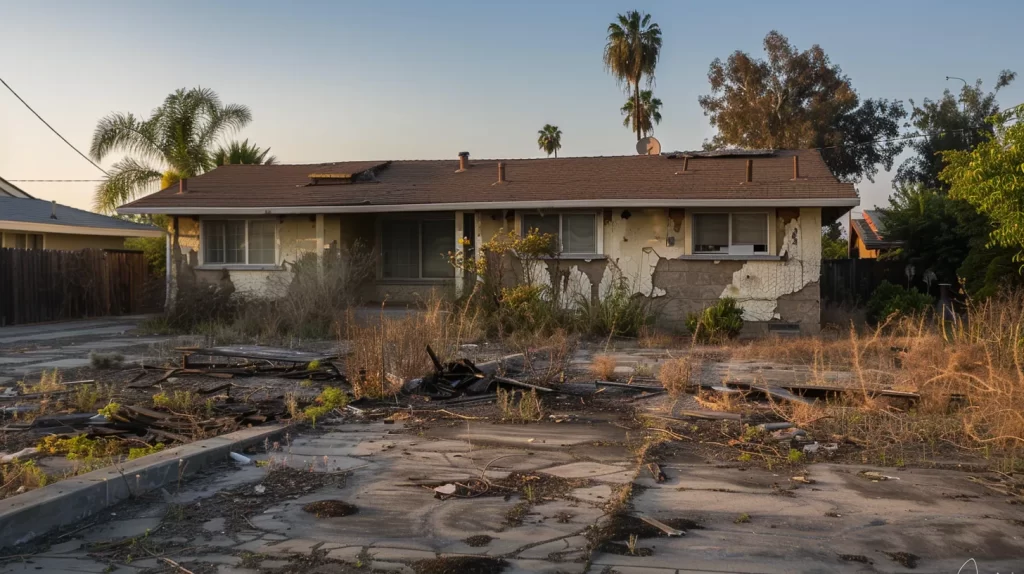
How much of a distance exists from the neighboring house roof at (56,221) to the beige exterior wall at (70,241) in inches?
18.9

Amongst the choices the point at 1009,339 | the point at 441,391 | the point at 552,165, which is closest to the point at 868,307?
the point at 552,165

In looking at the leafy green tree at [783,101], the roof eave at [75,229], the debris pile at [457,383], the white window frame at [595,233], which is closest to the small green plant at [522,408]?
the debris pile at [457,383]

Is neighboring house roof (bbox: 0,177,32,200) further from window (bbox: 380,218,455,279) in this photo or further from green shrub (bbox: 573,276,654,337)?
green shrub (bbox: 573,276,654,337)

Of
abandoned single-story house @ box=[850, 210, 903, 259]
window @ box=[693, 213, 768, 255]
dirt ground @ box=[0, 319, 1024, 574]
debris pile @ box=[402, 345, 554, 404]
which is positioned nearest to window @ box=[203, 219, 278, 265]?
window @ box=[693, 213, 768, 255]

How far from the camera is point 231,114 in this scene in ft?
102

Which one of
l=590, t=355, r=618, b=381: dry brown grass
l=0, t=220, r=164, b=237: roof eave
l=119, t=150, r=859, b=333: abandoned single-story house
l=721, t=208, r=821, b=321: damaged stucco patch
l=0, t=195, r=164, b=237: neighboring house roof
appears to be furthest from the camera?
l=0, t=195, r=164, b=237: neighboring house roof

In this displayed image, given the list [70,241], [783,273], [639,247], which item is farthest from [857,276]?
[70,241]

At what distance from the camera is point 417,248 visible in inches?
806

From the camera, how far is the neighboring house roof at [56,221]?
942 inches

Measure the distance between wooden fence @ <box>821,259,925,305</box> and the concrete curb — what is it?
745 inches

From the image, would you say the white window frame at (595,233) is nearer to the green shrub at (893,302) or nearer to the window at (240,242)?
the green shrub at (893,302)

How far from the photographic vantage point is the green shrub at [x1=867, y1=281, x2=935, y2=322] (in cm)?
1738

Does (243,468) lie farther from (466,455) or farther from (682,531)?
(682,531)

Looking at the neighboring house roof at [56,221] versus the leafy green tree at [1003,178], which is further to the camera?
the neighboring house roof at [56,221]
